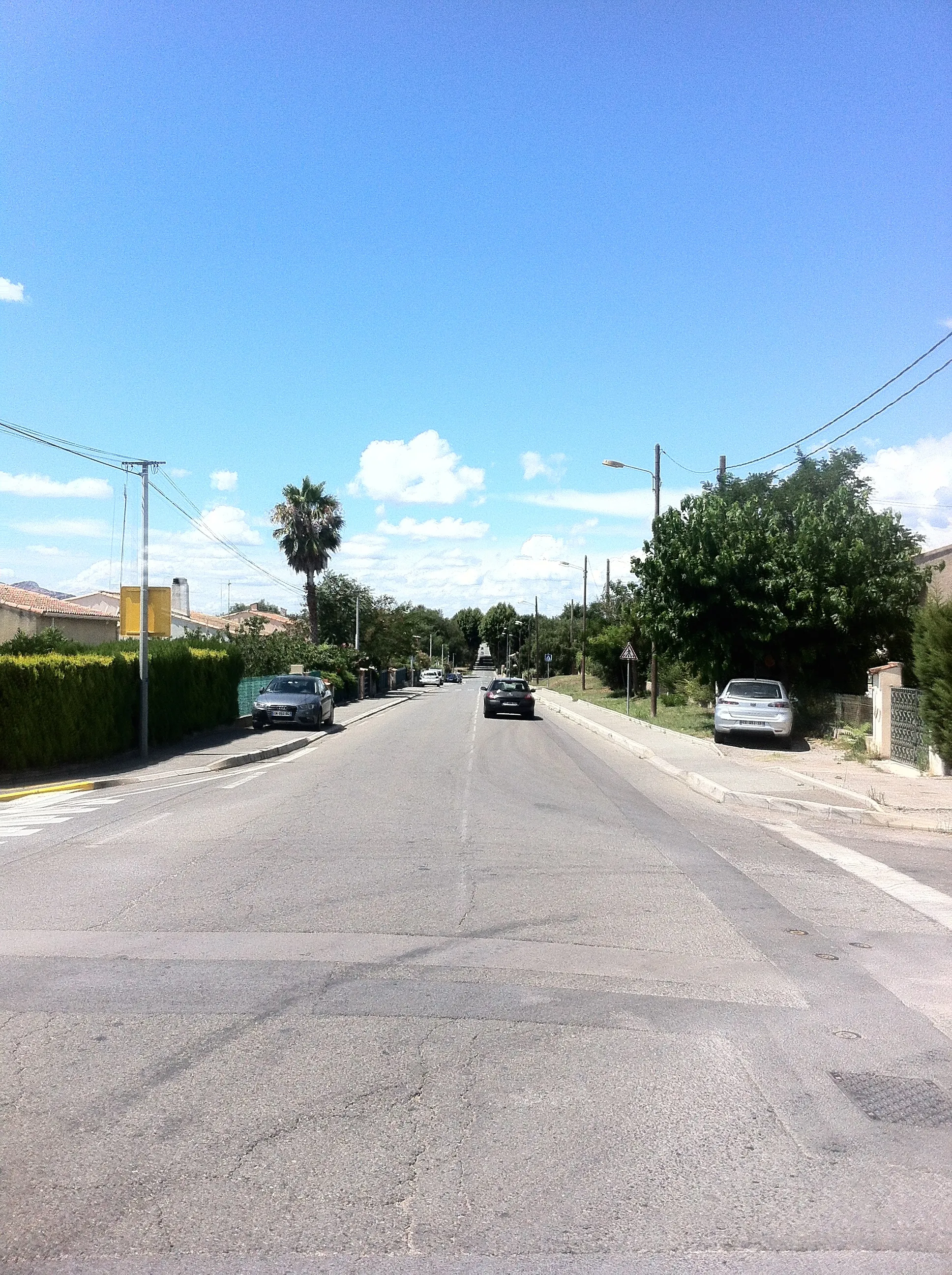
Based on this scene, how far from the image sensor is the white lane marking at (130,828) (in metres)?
11.5

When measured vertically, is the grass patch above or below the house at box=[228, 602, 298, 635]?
below

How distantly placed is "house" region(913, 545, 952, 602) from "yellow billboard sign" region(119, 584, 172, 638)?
61.2 ft

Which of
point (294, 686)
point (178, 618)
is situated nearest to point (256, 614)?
point (178, 618)

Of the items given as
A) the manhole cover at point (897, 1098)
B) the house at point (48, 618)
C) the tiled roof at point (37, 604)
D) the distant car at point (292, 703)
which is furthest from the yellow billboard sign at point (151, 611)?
the tiled roof at point (37, 604)

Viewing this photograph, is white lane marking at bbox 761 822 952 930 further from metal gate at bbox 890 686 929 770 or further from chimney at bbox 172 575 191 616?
chimney at bbox 172 575 191 616

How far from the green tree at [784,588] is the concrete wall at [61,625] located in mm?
22425

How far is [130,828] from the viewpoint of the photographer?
12414 millimetres

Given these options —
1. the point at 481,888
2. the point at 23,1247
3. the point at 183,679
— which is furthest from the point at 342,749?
the point at 23,1247

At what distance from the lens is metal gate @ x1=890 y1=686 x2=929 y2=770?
18703 millimetres

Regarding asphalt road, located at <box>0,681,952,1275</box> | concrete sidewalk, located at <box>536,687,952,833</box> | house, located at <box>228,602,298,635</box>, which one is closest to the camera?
asphalt road, located at <box>0,681,952,1275</box>

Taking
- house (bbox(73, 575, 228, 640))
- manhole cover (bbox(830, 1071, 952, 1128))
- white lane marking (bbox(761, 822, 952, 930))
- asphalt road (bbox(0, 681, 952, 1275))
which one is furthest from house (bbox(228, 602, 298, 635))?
manhole cover (bbox(830, 1071, 952, 1128))

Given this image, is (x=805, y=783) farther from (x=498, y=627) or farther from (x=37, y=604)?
(x=498, y=627)

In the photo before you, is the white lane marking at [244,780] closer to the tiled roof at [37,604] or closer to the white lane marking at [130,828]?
the white lane marking at [130,828]

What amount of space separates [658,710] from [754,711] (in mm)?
15321
